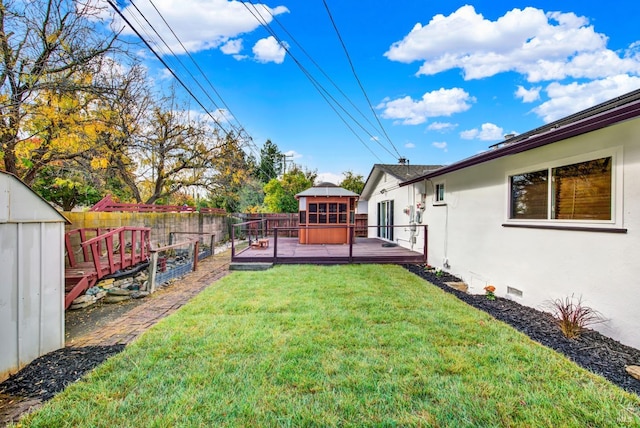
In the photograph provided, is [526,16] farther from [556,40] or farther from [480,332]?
[480,332]

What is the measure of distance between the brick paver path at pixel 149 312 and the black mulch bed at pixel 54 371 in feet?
0.83

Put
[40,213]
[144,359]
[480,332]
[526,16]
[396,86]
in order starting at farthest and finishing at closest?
1. [396,86]
2. [526,16]
3. [480,332]
4. [40,213]
5. [144,359]

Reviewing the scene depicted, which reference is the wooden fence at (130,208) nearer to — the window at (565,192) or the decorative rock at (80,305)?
the decorative rock at (80,305)

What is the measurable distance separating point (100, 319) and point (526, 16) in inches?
452

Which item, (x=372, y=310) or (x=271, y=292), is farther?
(x=271, y=292)

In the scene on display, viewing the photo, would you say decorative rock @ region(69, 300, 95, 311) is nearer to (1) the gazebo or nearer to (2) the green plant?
(1) the gazebo

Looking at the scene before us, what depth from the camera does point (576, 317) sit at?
3.54 meters

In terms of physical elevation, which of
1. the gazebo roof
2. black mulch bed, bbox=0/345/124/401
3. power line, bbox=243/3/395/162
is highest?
power line, bbox=243/3/395/162

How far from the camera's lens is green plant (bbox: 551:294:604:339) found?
3.47 m

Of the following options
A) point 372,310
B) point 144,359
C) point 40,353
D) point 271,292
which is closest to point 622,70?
point 372,310

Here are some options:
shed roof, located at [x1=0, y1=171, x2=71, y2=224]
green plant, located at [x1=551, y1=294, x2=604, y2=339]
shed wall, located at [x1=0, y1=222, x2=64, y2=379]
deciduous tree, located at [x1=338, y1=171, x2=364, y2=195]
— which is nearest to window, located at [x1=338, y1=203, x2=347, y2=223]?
green plant, located at [x1=551, y1=294, x2=604, y2=339]

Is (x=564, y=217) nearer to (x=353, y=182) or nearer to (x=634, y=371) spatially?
Result: (x=634, y=371)

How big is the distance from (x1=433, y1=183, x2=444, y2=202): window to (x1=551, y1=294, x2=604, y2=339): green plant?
14.4ft

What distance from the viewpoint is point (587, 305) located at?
3621 mm
